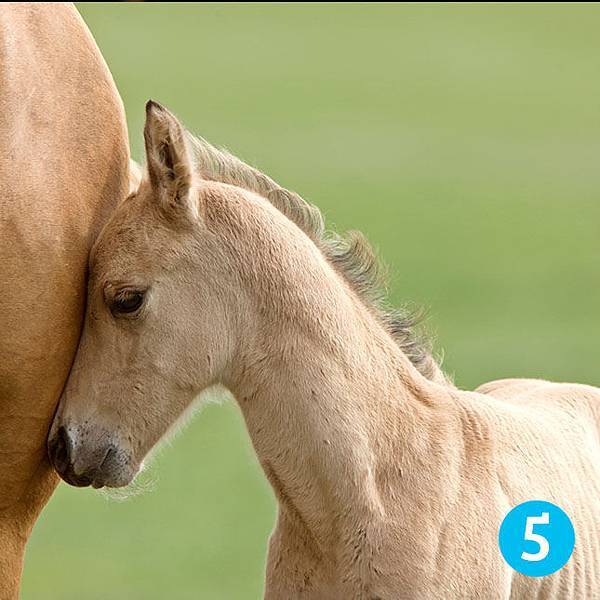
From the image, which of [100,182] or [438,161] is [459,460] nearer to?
[100,182]

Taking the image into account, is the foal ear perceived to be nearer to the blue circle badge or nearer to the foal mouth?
the foal mouth

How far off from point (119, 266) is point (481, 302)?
13.2 metres

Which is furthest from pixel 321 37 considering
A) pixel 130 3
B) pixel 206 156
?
pixel 206 156

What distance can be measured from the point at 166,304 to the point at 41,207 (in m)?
0.47

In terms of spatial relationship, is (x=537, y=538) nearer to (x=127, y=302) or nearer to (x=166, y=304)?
(x=166, y=304)

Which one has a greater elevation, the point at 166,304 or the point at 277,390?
the point at 166,304

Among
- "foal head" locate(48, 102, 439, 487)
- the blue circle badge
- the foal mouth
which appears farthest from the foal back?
the foal mouth

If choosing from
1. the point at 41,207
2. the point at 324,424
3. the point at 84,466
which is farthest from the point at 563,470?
the point at 41,207

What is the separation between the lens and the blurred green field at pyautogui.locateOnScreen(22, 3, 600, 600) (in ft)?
37.1

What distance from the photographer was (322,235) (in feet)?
15.6

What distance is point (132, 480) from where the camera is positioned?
462 centimetres

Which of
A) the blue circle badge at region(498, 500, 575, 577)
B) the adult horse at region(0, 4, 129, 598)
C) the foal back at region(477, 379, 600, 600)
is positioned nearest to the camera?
the adult horse at region(0, 4, 129, 598)

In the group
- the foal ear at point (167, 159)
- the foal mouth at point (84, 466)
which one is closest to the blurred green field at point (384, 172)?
the foal mouth at point (84, 466)

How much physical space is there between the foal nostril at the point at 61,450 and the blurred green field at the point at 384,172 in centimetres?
277
